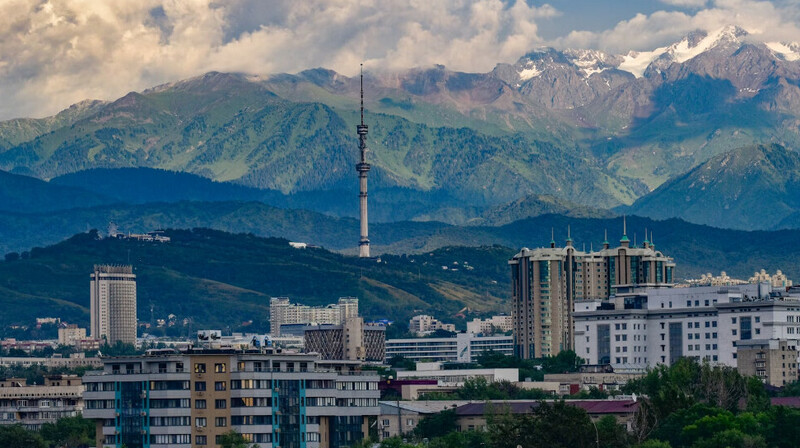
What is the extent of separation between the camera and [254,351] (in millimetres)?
155625

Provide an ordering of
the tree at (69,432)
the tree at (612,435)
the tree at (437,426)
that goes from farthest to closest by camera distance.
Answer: the tree at (437,426) < the tree at (69,432) < the tree at (612,435)

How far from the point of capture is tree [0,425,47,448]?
542 feet

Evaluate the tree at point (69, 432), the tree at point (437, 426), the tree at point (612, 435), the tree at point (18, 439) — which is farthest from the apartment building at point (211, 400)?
the tree at point (437, 426)

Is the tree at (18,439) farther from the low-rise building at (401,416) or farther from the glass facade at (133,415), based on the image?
the low-rise building at (401,416)

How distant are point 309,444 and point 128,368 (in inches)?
562

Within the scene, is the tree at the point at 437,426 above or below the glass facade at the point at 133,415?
below

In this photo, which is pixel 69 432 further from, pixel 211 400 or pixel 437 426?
pixel 211 400

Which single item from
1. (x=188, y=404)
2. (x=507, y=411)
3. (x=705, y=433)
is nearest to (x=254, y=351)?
(x=188, y=404)

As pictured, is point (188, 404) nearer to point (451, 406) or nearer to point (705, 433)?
point (705, 433)

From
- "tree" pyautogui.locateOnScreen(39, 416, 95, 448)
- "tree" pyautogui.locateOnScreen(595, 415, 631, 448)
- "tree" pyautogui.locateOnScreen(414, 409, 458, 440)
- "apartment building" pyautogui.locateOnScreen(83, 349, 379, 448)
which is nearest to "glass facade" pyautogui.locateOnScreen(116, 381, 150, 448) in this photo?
"apartment building" pyautogui.locateOnScreen(83, 349, 379, 448)

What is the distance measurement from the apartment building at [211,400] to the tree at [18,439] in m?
12.5

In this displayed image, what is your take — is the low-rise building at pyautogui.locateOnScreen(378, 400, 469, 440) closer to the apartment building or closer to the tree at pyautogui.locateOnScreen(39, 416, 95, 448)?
the tree at pyautogui.locateOnScreen(39, 416, 95, 448)

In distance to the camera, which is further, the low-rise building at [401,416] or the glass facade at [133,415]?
the low-rise building at [401,416]

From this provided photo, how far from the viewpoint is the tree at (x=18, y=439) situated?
165m
